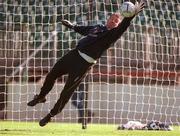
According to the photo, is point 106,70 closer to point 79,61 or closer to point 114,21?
point 114,21

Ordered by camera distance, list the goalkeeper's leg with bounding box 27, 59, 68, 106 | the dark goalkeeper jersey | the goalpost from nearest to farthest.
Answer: the dark goalkeeper jersey, the goalkeeper's leg with bounding box 27, 59, 68, 106, the goalpost

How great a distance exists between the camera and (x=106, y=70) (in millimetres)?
17281

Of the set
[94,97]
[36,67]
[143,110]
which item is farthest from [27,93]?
[143,110]

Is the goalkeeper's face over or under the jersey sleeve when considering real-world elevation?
over

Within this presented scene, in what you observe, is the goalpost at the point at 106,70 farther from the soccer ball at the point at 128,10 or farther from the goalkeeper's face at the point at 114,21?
the soccer ball at the point at 128,10

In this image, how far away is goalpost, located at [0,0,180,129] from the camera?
16.5 meters

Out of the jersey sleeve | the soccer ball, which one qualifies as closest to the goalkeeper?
the jersey sleeve

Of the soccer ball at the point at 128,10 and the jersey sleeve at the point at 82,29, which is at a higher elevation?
the soccer ball at the point at 128,10

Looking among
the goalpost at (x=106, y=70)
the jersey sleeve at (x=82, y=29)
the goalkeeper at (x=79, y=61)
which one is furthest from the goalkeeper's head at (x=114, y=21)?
the goalpost at (x=106, y=70)

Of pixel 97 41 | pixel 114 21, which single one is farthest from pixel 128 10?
pixel 97 41

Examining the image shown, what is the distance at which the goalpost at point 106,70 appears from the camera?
16.5 m

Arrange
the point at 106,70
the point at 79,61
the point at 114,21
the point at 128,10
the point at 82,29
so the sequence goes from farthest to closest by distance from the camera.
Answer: the point at 106,70
the point at 82,29
the point at 114,21
the point at 79,61
the point at 128,10

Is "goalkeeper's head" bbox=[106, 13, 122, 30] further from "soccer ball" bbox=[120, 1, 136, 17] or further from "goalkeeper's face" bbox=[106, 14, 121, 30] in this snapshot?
"soccer ball" bbox=[120, 1, 136, 17]

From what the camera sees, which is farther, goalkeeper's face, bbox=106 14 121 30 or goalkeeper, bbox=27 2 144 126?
goalkeeper's face, bbox=106 14 121 30
